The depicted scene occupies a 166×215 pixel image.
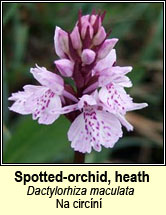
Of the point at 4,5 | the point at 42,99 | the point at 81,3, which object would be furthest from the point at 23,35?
the point at 42,99

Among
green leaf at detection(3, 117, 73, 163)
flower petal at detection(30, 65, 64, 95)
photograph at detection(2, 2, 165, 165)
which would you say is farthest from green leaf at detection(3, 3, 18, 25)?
flower petal at detection(30, 65, 64, 95)

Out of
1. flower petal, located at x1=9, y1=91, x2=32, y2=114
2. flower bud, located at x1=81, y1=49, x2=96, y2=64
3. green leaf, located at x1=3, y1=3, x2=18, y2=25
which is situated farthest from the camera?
green leaf, located at x1=3, y1=3, x2=18, y2=25

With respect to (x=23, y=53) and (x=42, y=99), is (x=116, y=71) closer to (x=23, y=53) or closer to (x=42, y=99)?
(x=42, y=99)

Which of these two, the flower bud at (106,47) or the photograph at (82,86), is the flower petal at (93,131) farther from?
the flower bud at (106,47)

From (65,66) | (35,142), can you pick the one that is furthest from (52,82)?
(35,142)

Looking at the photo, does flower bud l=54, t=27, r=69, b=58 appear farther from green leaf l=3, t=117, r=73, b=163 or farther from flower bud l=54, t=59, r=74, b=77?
green leaf l=3, t=117, r=73, b=163

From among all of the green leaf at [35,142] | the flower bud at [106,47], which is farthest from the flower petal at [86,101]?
the green leaf at [35,142]

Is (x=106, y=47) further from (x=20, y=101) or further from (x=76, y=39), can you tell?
(x=20, y=101)
